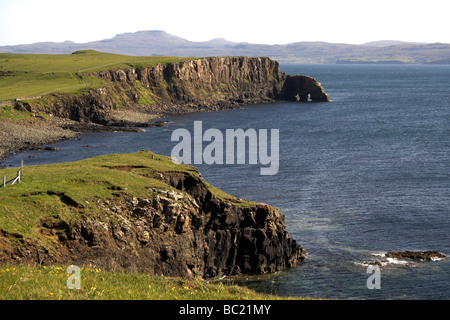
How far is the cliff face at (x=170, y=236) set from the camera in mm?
33531

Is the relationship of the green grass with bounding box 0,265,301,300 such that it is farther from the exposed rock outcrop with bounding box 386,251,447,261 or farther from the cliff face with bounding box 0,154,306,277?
the exposed rock outcrop with bounding box 386,251,447,261

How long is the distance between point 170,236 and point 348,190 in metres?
39.3

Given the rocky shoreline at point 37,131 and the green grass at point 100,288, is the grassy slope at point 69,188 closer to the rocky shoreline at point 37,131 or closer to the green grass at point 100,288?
the green grass at point 100,288

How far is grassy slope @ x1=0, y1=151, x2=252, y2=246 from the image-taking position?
33.2 metres

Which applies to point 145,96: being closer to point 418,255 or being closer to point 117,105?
point 117,105

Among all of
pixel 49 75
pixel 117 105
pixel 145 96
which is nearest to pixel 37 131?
pixel 117 105

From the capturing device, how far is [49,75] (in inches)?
6624

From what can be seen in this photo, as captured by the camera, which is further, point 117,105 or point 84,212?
point 117,105

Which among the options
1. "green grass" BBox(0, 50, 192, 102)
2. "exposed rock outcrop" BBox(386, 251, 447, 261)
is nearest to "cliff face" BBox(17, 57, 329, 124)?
"green grass" BBox(0, 50, 192, 102)

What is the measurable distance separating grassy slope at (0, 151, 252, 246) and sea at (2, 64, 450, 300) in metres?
11.8

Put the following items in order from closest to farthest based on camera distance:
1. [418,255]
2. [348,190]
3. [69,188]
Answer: [69,188], [418,255], [348,190]

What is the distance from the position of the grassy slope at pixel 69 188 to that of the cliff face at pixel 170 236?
459 mm
